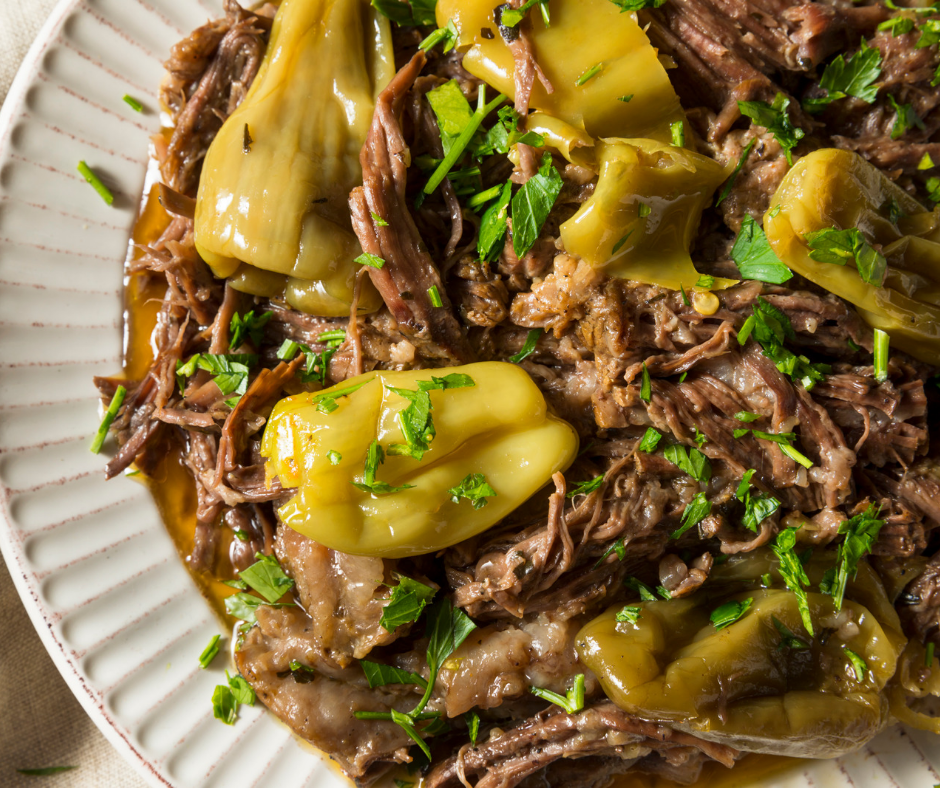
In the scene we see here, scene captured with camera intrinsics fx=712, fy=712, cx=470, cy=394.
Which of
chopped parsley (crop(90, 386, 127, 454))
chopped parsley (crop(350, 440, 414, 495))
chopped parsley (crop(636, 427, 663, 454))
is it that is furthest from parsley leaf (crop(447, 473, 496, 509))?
chopped parsley (crop(90, 386, 127, 454))

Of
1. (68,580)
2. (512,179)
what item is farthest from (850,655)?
(68,580)

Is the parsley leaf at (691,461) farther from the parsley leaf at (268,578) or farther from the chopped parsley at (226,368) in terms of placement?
the chopped parsley at (226,368)

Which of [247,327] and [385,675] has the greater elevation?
[247,327]

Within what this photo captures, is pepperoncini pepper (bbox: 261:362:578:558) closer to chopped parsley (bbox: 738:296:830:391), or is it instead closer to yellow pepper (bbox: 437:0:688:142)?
chopped parsley (bbox: 738:296:830:391)

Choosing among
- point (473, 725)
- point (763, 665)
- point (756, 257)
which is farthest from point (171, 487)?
point (756, 257)

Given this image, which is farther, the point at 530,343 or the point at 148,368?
the point at 148,368

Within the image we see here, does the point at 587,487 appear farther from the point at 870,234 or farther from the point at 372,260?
the point at 870,234

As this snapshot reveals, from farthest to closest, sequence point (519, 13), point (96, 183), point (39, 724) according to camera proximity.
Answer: point (39, 724), point (96, 183), point (519, 13)
